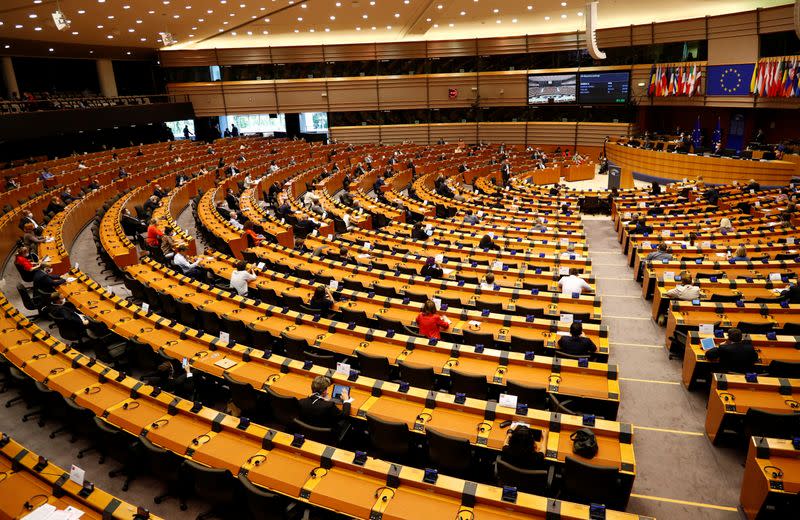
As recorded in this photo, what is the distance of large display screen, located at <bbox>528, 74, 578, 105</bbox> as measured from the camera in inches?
1234

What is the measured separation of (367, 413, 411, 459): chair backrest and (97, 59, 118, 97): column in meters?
34.3

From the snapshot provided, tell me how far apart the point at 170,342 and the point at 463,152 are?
25072mm

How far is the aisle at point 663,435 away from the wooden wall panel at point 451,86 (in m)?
26.3

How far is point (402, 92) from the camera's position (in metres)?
34.6

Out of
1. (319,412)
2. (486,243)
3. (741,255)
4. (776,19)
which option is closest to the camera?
(319,412)

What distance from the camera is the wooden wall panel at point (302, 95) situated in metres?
34.0

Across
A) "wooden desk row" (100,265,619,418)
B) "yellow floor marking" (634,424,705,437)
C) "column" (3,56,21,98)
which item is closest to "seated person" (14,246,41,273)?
"wooden desk row" (100,265,619,418)

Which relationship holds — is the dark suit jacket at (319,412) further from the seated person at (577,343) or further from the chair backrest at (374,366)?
the seated person at (577,343)

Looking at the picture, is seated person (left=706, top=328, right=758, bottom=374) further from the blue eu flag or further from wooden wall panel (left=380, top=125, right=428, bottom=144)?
wooden wall panel (left=380, top=125, right=428, bottom=144)

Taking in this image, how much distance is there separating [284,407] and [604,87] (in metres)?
29.9

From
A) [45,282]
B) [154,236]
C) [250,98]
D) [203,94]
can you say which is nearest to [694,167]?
[154,236]

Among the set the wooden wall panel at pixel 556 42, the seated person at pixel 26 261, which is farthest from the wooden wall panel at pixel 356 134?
the seated person at pixel 26 261

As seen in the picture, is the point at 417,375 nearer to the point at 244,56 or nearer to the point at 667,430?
the point at 667,430

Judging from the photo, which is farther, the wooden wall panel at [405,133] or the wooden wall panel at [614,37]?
the wooden wall panel at [405,133]
